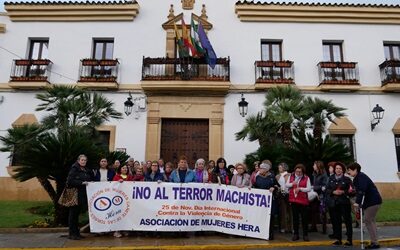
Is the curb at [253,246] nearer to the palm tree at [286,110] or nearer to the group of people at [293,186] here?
the group of people at [293,186]

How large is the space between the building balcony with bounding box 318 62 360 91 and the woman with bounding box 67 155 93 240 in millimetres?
10569

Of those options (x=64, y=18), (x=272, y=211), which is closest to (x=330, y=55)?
(x=272, y=211)

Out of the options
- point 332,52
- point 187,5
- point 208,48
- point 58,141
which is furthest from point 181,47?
point 58,141

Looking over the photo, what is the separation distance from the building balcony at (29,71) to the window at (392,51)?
1505cm

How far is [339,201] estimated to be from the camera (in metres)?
6.77

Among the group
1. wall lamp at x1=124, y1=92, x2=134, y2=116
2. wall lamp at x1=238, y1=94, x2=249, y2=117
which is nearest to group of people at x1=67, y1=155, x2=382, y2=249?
wall lamp at x1=238, y1=94, x2=249, y2=117

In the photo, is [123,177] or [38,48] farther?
[38,48]

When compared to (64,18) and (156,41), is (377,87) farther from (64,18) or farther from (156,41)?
(64,18)

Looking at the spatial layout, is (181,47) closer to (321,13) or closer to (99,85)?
(99,85)

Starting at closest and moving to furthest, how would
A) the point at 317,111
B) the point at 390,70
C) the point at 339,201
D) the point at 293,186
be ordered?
the point at 339,201 → the point at 293,186 → the point at 317,111 → the point at 390,70

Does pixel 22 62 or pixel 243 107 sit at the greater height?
pixel 22 62

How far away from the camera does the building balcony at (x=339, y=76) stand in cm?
1398

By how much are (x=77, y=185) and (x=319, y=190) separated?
5429 millimetres

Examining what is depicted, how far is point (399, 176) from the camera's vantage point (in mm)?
13727
